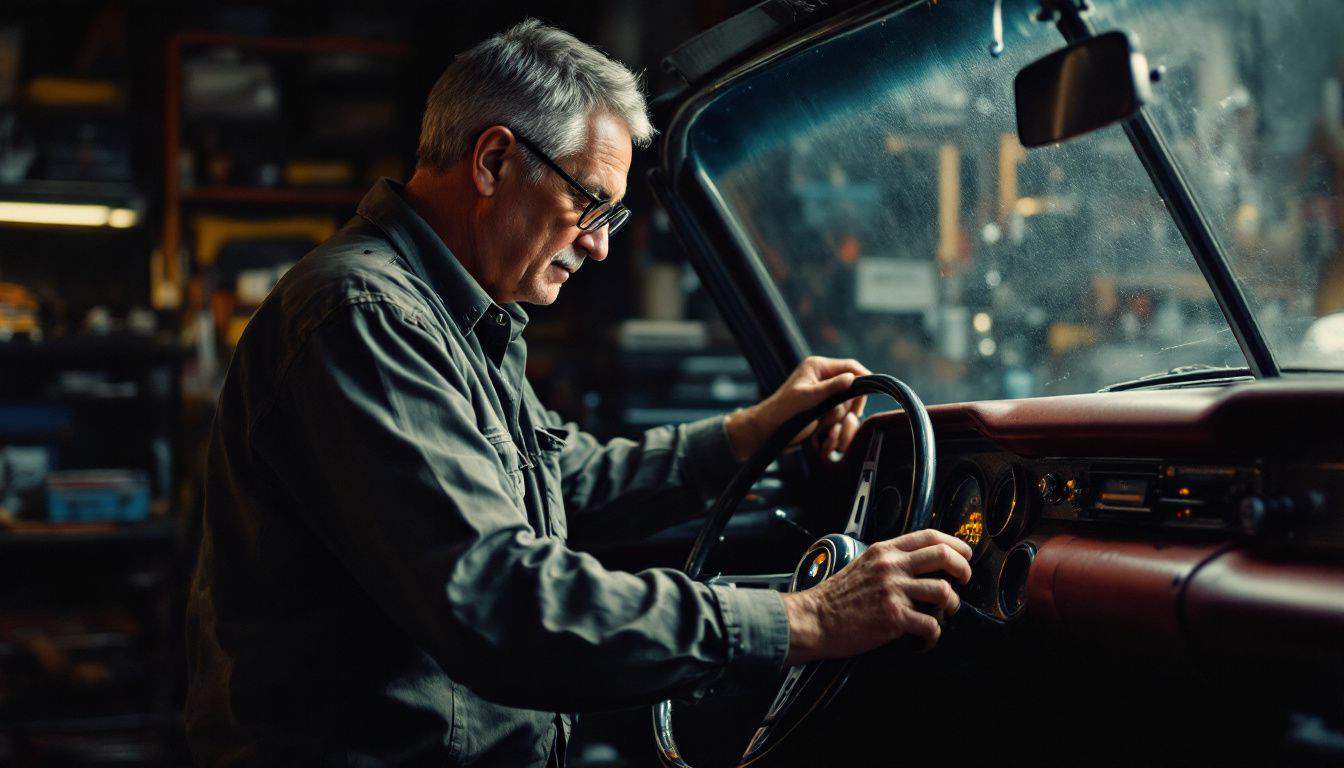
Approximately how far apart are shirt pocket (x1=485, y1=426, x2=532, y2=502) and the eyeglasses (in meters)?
0.36

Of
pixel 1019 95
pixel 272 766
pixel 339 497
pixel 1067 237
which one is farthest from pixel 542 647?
pixel 1067 237

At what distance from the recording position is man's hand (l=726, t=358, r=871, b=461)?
1855 mm

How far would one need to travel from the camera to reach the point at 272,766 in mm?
1229

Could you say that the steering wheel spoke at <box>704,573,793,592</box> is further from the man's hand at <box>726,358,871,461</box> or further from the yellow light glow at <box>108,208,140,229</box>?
the yellow light glow at <box>108,208,140,229</box>

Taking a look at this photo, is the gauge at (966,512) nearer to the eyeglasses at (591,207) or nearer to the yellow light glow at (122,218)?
the eyeglasses at (591,207)

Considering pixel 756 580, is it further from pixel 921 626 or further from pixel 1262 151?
pixel 1262 151

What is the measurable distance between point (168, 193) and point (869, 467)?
3.48 metres

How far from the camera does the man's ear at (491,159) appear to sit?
148cm

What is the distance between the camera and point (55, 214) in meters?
4.05

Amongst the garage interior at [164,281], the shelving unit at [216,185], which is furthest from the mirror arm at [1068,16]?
the shelving unit at [216,185]

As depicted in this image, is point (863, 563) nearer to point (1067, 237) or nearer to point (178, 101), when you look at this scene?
point (1067, 237)

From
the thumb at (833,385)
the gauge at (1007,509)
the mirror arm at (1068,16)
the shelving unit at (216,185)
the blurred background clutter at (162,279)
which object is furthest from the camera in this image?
the shelving unit at (216,185)

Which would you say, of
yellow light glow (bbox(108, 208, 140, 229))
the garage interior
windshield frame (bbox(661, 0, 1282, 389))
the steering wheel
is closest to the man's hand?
the steering wheel

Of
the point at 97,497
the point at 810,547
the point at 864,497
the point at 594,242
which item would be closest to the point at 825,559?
the point at 810,547
